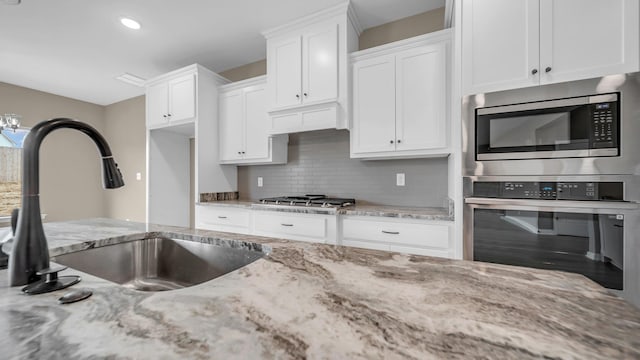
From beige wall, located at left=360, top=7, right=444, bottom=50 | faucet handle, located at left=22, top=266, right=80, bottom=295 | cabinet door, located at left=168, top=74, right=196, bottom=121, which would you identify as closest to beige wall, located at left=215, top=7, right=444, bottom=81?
beige wall, located at left=360, top=7, right=444, bottom=50

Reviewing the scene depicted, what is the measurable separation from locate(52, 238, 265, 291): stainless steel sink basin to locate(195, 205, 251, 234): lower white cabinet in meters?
1.53

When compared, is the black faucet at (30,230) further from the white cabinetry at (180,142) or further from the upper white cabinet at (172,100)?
the upper white cabinet at (172,100)

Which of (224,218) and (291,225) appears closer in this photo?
(291,225)

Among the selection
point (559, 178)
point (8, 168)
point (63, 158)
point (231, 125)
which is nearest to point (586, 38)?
point (559, 178)

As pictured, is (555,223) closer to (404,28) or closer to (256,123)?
(404,28)

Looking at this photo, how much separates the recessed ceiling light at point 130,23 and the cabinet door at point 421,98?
8.37 ft

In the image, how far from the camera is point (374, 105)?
2.34 metres

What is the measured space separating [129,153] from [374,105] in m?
4.56

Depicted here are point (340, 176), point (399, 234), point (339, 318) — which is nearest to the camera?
point (339, 318)

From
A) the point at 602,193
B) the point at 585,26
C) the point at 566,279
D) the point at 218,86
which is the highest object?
the point at 218,86

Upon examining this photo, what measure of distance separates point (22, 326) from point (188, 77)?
319cm

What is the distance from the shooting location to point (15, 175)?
4188 millimetres

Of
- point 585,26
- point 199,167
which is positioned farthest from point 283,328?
point 199,167

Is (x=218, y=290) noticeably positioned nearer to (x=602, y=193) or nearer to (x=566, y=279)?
(x=566, y=279)
